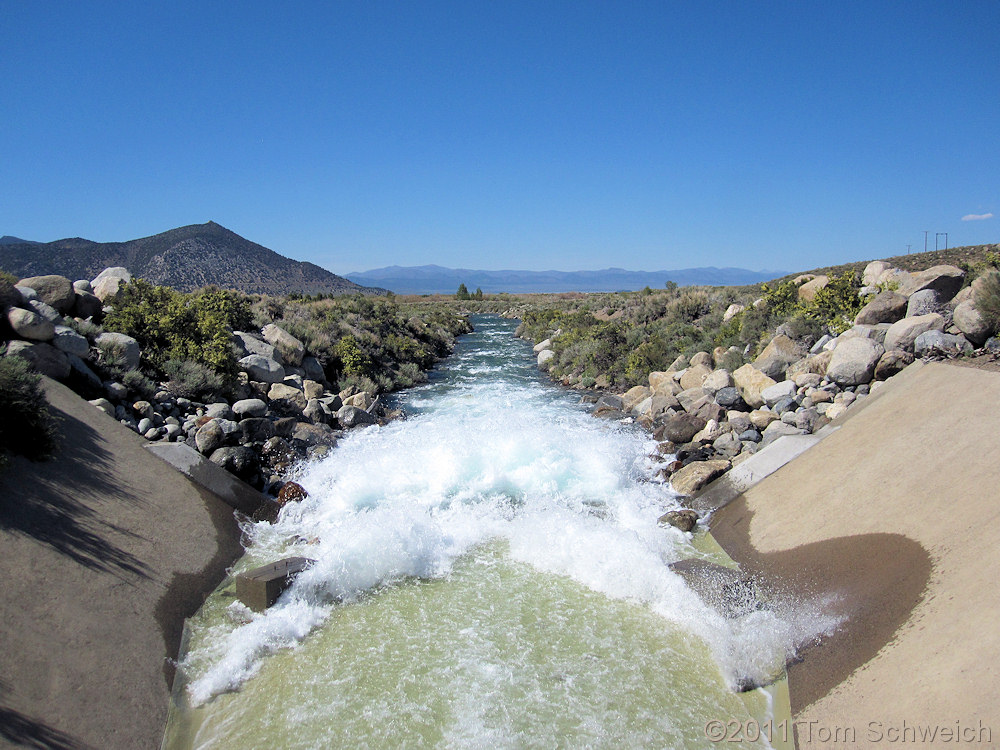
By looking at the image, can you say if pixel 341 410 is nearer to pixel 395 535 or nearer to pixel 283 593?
pixel 395 535

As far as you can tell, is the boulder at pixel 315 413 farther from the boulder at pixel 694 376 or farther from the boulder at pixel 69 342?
the boulder at pixel 694 376

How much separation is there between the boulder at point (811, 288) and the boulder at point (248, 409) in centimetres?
1509

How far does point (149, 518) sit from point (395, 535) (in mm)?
3205

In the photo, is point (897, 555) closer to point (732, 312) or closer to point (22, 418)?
point (22, 418)

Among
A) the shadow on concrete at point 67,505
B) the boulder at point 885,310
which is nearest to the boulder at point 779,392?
the boulder at point 885,310

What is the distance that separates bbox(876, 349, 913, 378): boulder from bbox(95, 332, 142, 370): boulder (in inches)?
575

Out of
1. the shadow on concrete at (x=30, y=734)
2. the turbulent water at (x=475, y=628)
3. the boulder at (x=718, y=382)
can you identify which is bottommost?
the turbulent water at (x=475, y=628)

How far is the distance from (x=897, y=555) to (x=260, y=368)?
1429 centimetres

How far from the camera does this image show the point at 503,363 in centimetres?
2823

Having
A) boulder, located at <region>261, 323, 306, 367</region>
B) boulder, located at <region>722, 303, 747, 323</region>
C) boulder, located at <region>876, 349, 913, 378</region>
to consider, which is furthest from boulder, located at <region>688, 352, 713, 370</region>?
boulder, located at <region>261, 323, 306, 367</region>

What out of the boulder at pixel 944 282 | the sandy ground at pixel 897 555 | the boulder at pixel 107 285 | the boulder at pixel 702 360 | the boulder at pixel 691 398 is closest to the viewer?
the sandy ground at pixel 897 555

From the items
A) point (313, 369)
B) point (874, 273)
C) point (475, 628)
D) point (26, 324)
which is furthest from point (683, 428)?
point (26, 324)

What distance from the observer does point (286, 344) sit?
18.2m

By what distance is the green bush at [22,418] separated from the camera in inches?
269
